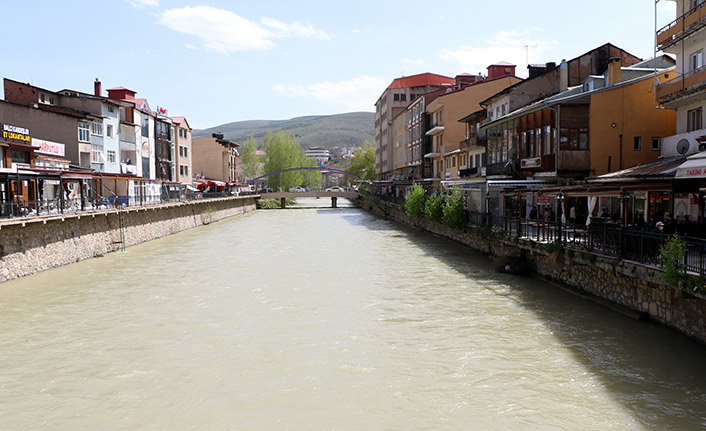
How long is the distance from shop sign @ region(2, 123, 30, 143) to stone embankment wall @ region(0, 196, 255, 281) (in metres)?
5.90

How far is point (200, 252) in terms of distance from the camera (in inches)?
1304

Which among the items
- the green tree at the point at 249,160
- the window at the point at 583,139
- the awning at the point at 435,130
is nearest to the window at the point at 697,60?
the window at the point at 583,139

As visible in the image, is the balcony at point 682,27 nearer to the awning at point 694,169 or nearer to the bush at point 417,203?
the awning at point 694,169

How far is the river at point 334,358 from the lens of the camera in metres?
10.0

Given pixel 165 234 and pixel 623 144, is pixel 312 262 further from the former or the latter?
pixel 165 234

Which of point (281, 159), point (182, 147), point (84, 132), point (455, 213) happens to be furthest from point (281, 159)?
point (455, 213)

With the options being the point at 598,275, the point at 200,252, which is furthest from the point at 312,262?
the point at 598,275

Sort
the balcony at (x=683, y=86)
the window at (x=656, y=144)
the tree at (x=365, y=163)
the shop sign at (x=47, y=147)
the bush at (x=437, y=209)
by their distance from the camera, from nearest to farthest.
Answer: the balcony at (x=683, y=86)
the window at (x=656, y=144)
the shop sign at (x=47, y=147)
the bush at (x=437, y=209)
the tree at (x=365, y=163)

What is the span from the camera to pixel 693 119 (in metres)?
23.1

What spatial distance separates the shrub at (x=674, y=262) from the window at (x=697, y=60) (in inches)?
484

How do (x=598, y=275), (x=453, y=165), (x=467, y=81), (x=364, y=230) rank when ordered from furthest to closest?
(x=467, y=81), (x=453, y=165), (x=364, y=230), (x=598, y=275)

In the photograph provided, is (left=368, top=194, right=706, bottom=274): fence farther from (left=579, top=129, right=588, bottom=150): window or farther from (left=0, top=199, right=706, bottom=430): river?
(left=579, top=129, right=588, bottom=150): window

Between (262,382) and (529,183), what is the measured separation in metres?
22.2

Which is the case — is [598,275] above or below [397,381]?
above
